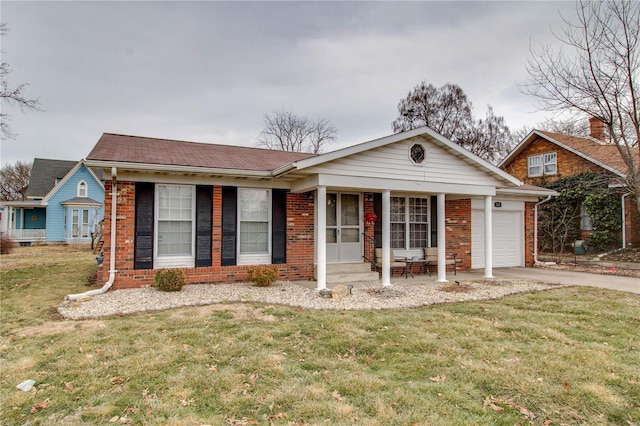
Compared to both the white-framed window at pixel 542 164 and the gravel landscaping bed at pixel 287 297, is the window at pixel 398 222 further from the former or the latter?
the white-framed window at pixel 542 164

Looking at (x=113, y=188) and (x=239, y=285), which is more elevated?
(x=113, y=188)

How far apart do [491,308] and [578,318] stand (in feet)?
4.57

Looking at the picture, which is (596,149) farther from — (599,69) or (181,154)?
(181,154)

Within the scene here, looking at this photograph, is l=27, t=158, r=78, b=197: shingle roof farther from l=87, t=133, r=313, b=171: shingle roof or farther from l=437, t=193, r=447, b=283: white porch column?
l=437, t=193, r=447, b=283: white porch column

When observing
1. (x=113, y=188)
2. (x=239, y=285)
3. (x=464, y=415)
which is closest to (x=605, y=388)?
(x=464, y=415)

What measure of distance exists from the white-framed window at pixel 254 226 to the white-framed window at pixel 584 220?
1769 cm

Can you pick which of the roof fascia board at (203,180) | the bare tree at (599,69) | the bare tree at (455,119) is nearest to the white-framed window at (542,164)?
the bare tree at (455,119)

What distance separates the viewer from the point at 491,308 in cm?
696

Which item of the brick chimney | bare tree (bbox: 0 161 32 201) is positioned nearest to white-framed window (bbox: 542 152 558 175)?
the brick chimney

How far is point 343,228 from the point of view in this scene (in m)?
10.6

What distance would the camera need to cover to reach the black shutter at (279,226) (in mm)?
9711

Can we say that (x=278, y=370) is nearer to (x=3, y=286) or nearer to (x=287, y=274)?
(x=287, y=274)

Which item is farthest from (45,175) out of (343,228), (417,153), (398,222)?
(417,153)

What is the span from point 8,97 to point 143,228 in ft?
23.4
